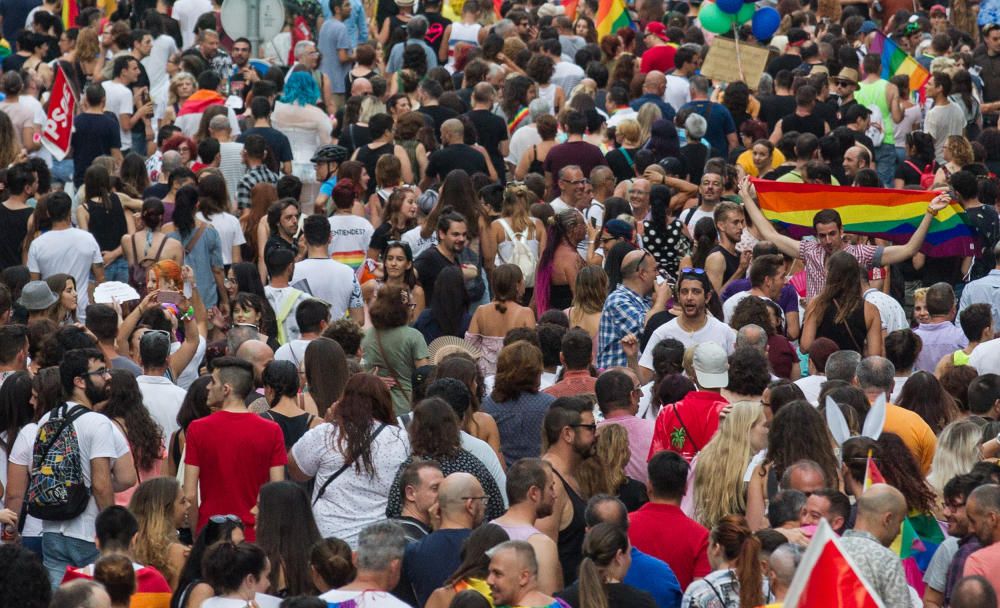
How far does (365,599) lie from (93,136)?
9.98 metres

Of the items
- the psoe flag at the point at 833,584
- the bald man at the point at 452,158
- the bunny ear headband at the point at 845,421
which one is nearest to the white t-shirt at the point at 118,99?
the bald man at the point at 452,158

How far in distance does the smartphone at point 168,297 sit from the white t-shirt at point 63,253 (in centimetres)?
140

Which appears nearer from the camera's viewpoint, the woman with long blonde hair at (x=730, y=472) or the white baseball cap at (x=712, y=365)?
the woman with long blonde hair at (x=730, y=472)

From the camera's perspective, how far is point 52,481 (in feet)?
26.0

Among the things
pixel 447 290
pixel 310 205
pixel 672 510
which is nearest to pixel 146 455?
pixel 672 510

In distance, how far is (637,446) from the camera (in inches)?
334

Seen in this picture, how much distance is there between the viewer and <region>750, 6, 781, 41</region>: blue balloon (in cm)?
2003

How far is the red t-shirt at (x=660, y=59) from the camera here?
730 inches

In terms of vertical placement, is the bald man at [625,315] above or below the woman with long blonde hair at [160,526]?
below

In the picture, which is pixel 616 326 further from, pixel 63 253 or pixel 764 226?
pixel 63 253

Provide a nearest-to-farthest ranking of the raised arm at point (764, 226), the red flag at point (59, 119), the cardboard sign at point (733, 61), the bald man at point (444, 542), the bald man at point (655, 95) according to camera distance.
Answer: the bald man at point (444, 542) → the raised arm at point (764, 226) → the red flag at point (59, 119) → the bald man at point (655, 95) → the cardboard sign at point (733, 61)

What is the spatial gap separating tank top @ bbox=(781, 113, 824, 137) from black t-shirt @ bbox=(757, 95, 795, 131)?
674 millimetres

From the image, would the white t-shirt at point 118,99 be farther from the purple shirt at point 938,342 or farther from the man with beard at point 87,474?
the man with beard at point 87,474

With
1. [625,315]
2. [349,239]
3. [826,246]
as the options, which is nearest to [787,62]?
[349,239]
